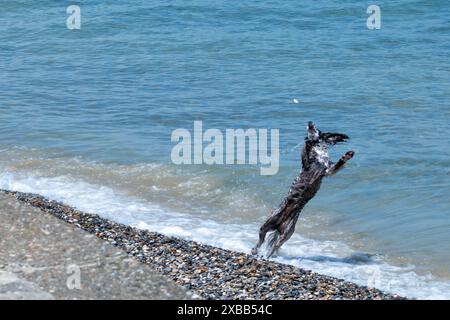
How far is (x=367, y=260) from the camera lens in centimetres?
927

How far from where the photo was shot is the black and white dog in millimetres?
8630

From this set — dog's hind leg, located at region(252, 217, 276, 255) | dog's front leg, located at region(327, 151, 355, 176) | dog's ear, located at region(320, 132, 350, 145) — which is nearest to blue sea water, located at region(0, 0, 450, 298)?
dog's hind leg, located at region(252, 217, 276, 255)

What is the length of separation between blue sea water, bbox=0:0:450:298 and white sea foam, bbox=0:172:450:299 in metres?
0.03

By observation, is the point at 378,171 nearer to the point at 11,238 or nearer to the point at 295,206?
the point at 295,206

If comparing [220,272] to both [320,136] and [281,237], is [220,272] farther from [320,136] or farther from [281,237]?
[320,136]

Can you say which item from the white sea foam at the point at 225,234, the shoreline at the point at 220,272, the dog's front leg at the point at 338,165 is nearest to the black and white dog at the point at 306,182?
the dog's front leg at the point at 338,165

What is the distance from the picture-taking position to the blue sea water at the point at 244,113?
10.2 meters

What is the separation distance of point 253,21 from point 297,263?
1500 cm

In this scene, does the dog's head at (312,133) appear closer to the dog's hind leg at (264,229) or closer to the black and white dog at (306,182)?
the black and white dog at (306,182)

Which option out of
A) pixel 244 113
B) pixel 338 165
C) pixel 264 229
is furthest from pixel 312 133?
pixel 244 113

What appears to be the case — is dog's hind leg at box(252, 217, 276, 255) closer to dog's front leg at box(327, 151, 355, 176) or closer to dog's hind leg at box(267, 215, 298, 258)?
dog's hind leg at box(267, 215, 298, 258)

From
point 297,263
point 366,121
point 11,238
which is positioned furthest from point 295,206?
point 366,121

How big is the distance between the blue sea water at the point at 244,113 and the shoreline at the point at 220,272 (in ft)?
3.22

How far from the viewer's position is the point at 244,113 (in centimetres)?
1518
